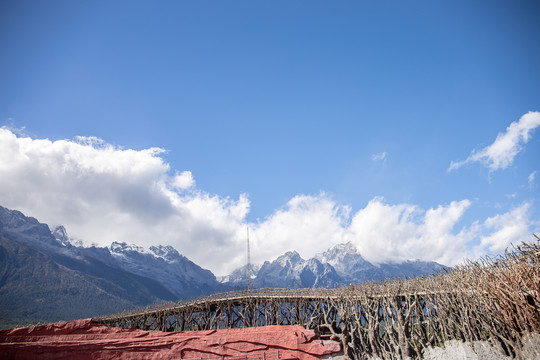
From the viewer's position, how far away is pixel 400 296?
2656 cm

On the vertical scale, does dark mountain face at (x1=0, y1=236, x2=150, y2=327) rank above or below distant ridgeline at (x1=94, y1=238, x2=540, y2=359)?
above

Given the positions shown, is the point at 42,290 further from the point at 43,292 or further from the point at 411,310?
the point at 411,310

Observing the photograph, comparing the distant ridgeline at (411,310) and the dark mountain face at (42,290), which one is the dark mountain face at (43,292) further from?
the distant ridgeline at (411,310)

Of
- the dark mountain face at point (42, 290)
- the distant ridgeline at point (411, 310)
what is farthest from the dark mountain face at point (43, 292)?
the distant ridgeline at point (411, 310)

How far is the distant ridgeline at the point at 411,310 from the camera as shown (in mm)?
16797

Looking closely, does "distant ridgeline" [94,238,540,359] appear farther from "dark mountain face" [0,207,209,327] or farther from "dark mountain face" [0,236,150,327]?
"dark mountain face" [0,236,150,327]

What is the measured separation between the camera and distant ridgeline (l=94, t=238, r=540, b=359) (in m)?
16.8

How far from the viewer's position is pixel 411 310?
25359 millimetres

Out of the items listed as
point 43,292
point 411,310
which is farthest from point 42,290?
point 411,310

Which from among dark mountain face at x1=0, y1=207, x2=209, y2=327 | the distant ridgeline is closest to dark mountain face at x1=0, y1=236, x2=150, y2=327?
dark mountain face at x1=0, y1=207, x2=209, y2=327

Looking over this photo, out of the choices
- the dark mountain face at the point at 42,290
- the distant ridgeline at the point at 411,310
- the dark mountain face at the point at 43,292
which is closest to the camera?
the distant ridgeline at the point at 411,310

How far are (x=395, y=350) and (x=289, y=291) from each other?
45.3ft

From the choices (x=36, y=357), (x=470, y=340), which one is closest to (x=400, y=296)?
(x=470, y=340)

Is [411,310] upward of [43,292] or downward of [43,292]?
downward
